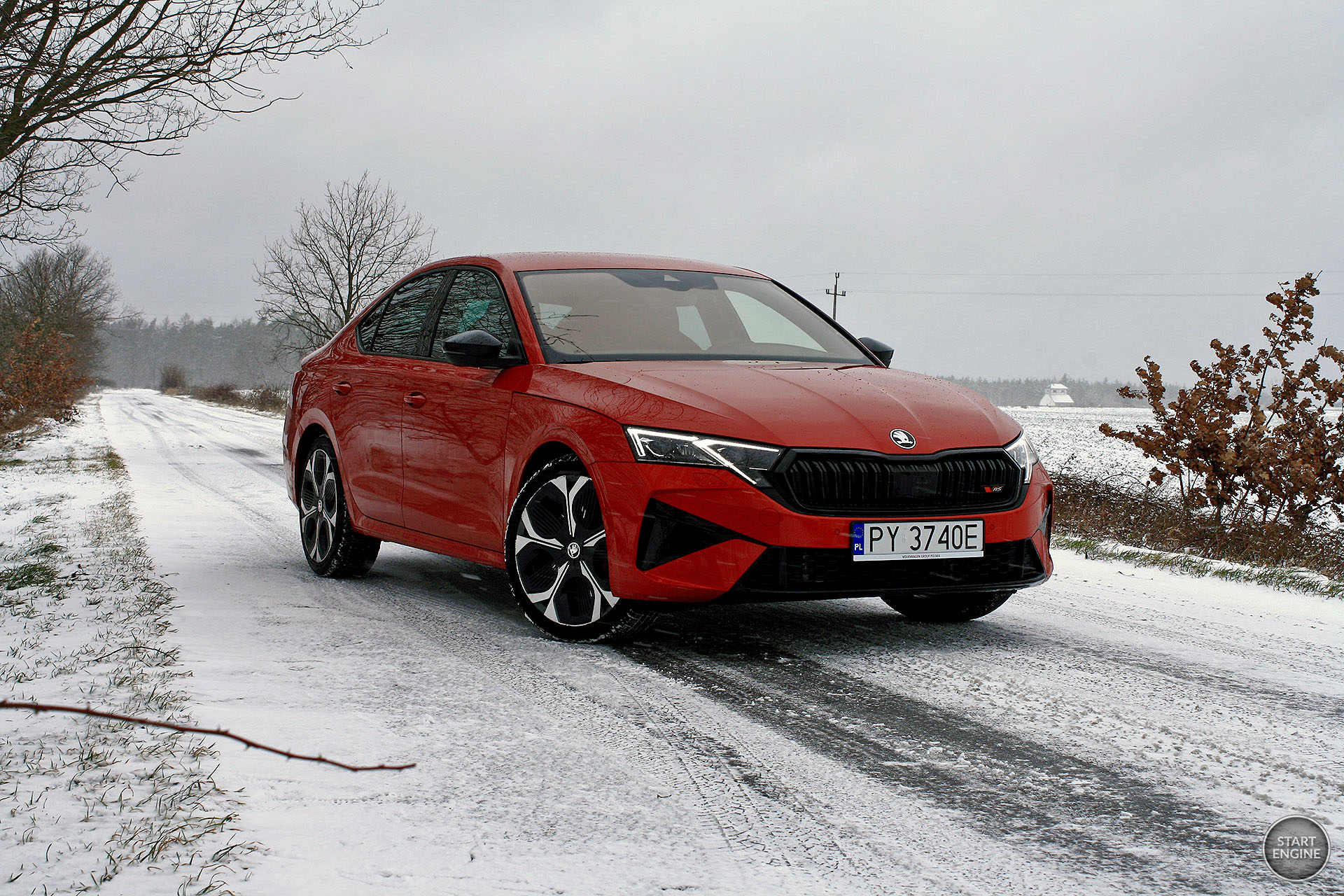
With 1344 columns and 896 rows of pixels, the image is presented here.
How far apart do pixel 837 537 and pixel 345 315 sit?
133 feet

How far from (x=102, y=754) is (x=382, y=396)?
10.7 ft

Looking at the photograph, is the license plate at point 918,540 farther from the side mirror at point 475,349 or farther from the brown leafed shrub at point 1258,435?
the brown leafed shrub at point 1258,435

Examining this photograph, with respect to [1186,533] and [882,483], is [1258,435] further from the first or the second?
[882,483]

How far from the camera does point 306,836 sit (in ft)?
8.03

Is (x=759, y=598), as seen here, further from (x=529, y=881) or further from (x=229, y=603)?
(x=229, y=603)

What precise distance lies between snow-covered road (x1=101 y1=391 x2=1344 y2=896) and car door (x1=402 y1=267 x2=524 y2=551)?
45 centimetres

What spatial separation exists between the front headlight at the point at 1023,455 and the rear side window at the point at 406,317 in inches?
119

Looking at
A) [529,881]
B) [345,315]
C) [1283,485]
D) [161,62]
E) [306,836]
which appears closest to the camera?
[529,881]

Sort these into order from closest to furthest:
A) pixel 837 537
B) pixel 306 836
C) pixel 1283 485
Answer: pixel 306 836
pixel 837 537
pixel 1283 485

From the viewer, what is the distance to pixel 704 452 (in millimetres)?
4039

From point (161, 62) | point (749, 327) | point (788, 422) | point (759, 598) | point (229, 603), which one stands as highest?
point (161, 62)

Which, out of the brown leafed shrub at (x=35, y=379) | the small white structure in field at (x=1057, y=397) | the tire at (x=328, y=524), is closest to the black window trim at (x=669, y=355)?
the tire at (x=328, y=524)

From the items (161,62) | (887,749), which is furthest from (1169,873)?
(161,62)

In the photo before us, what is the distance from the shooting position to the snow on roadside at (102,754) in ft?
7.27
